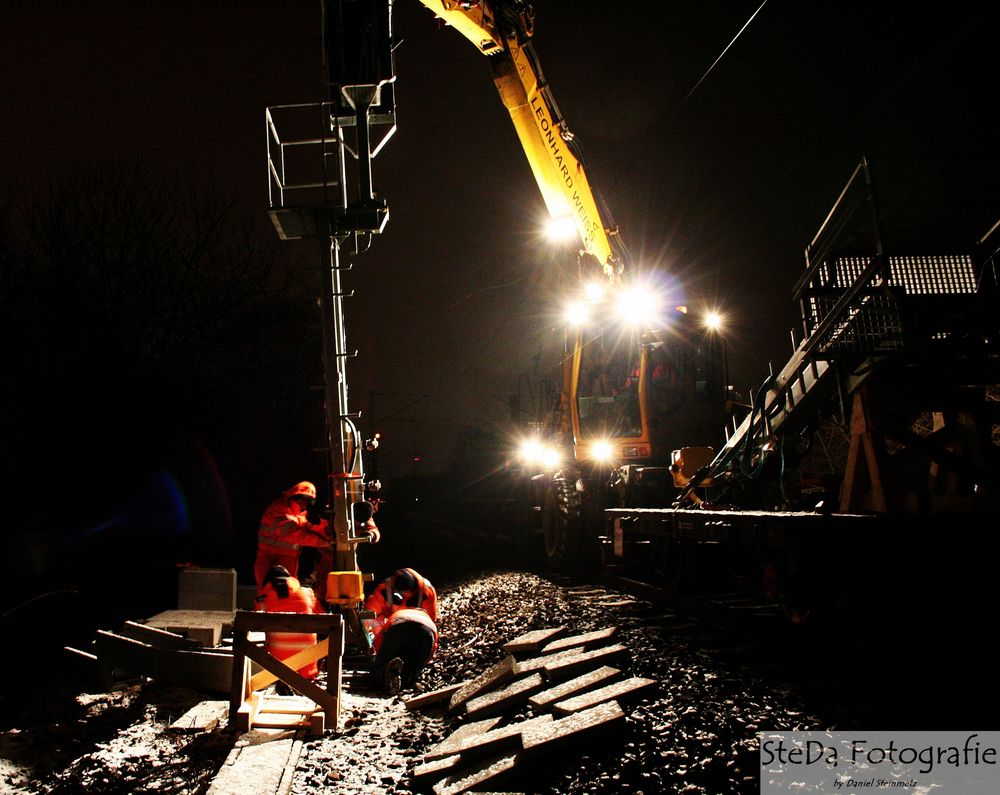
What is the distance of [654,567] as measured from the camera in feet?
31.1

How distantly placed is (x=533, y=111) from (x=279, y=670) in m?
8.35

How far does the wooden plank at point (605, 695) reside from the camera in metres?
4.48

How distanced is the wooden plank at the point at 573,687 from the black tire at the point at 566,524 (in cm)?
604

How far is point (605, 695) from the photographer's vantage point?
4.59 metres

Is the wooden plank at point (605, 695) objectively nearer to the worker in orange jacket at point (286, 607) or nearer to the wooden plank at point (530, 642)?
the wooden plank at point (530, 642)

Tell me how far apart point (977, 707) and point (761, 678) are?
1266 mm

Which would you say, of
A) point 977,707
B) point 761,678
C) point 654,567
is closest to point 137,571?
point 654,567

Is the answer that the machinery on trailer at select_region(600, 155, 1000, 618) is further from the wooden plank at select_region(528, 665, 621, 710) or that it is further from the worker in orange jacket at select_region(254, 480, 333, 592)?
the worker in orange jacket at select_region(254, 480, 333, 592)

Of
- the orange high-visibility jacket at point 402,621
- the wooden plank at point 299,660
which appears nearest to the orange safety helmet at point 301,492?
the orange high-visibility jacket at point 402,621

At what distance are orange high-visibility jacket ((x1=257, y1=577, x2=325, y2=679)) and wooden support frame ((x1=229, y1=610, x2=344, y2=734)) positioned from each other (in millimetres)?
355

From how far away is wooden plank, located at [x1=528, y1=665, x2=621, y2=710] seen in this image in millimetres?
4727

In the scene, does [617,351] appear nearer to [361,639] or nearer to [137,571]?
[361,639]

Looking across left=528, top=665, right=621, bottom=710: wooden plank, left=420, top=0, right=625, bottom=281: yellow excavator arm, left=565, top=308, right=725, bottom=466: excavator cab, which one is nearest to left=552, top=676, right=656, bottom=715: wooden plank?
left=528, top=665, right=621, bottom=710: wooden plank

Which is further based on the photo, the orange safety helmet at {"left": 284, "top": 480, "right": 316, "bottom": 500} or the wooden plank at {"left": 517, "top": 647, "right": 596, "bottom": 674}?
the orange safety helmet at {"left": 284, "top": 480, "right": 316, "bottom": 500}
